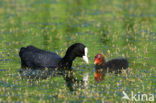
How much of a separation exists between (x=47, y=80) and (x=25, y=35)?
6.75 m

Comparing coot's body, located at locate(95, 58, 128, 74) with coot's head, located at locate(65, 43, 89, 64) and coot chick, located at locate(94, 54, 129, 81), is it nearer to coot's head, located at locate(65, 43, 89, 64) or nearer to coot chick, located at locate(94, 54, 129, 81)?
Result: coot chick, located at locate(94, 54, 129, 81)

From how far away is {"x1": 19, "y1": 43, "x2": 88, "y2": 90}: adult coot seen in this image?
38.5ft

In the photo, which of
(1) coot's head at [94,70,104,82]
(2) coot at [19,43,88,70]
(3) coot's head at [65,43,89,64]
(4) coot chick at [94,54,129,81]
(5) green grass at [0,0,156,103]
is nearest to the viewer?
(5) green grass at [0,0,156,103]

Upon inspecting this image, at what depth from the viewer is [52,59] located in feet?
40.0

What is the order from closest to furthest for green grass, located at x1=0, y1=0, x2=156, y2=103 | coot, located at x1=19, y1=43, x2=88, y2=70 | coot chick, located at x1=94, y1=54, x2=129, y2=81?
1. green grass, located at x1=0, y1=0, x2=156, y2=103
2. coot chick, located at x1=94, y1=54, x2=129, y2=81
3. coot, located at x1=19, y1=43, x2=88, y2=70

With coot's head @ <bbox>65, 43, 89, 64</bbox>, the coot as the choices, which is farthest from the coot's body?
the coot

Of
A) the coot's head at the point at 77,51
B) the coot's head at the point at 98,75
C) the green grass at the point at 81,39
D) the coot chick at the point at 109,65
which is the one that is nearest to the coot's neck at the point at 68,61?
the coot's head at the point at 77,51

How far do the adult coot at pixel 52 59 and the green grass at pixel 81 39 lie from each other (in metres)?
0.30

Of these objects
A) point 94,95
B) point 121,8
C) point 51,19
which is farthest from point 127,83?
point 121,8

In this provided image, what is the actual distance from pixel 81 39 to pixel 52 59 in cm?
401

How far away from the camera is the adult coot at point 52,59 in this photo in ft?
38.5

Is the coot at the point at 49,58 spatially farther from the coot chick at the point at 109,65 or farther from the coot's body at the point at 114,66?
the coot's body at the point at 114,66

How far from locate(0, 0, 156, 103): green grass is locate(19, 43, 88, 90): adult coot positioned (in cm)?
30

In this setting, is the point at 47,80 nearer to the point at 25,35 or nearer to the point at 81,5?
the point at 25,35
